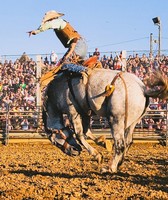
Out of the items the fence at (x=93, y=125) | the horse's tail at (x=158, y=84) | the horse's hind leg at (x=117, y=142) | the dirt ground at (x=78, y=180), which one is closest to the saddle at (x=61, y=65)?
the horse's tail at (x=158, y=84)

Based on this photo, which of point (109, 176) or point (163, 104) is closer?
point (109, 176)

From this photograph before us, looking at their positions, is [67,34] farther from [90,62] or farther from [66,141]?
[66,141]

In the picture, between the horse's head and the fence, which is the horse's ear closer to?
the horse's head

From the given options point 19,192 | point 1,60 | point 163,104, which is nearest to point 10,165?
point 19,192

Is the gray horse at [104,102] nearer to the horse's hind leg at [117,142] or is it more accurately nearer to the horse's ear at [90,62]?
the horse's hind leg at [117,142]

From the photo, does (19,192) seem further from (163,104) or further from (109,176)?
(163,104)

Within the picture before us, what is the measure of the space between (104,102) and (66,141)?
112 cm

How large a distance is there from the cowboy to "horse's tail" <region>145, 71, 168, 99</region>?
141 centimetres

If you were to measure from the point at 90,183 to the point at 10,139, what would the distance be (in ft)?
30.9

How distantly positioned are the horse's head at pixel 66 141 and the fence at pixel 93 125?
6902 mm

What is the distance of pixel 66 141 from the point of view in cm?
790

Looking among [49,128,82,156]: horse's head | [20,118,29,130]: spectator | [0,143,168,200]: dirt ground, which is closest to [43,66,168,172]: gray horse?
[49,128,82,156]: horse's head

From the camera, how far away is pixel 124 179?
704cm

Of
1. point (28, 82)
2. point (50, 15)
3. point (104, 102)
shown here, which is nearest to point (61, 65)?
point (50, 15)
